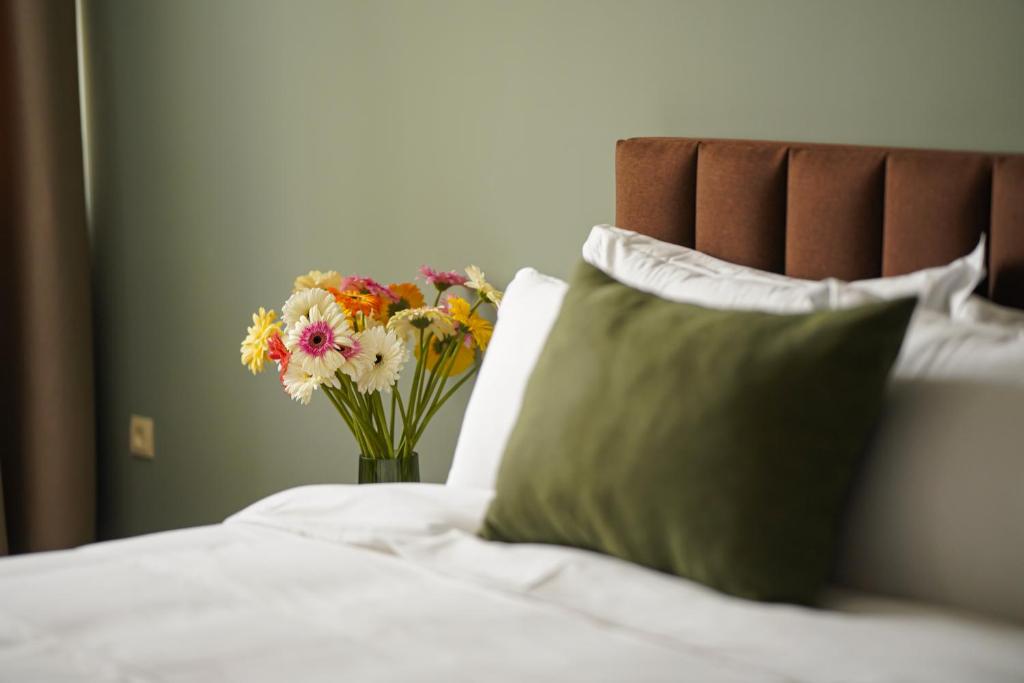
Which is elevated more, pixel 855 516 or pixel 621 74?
pixel 621 74

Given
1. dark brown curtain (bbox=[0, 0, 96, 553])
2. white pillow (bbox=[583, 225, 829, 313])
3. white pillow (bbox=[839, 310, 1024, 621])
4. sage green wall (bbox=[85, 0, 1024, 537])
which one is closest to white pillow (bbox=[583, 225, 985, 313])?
white pillow (bbox=[583, 225, 829, 313])

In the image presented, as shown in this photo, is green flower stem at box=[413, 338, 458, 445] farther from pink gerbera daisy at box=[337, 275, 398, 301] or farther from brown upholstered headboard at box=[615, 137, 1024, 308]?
brown upholstered headboard at box=[615, 137, 1024, 308]

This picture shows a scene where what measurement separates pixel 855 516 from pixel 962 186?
568mm

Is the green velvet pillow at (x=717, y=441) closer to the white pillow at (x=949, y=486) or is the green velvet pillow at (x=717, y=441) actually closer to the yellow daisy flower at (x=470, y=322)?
the white pillow at (x=949, y=486)

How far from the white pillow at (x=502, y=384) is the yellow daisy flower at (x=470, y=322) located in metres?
0.33

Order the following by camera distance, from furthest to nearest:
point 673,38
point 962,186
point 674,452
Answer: point 673,38 < point 962,186 < point 674,452

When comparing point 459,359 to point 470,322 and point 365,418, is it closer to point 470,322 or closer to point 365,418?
point 470,322

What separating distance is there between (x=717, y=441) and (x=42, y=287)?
83.9 inches

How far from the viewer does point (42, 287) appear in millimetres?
2932

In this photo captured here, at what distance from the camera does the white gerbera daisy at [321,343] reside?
6.60 ft

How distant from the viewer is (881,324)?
1296 mm

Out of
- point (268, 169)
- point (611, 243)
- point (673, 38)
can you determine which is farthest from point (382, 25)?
point (611, 243)

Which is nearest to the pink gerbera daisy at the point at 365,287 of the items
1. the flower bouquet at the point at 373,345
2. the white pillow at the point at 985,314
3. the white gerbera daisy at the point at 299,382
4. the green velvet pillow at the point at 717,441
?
the flower bouquet at the point at 373,345

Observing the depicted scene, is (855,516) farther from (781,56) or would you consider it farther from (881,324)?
(781,56)
